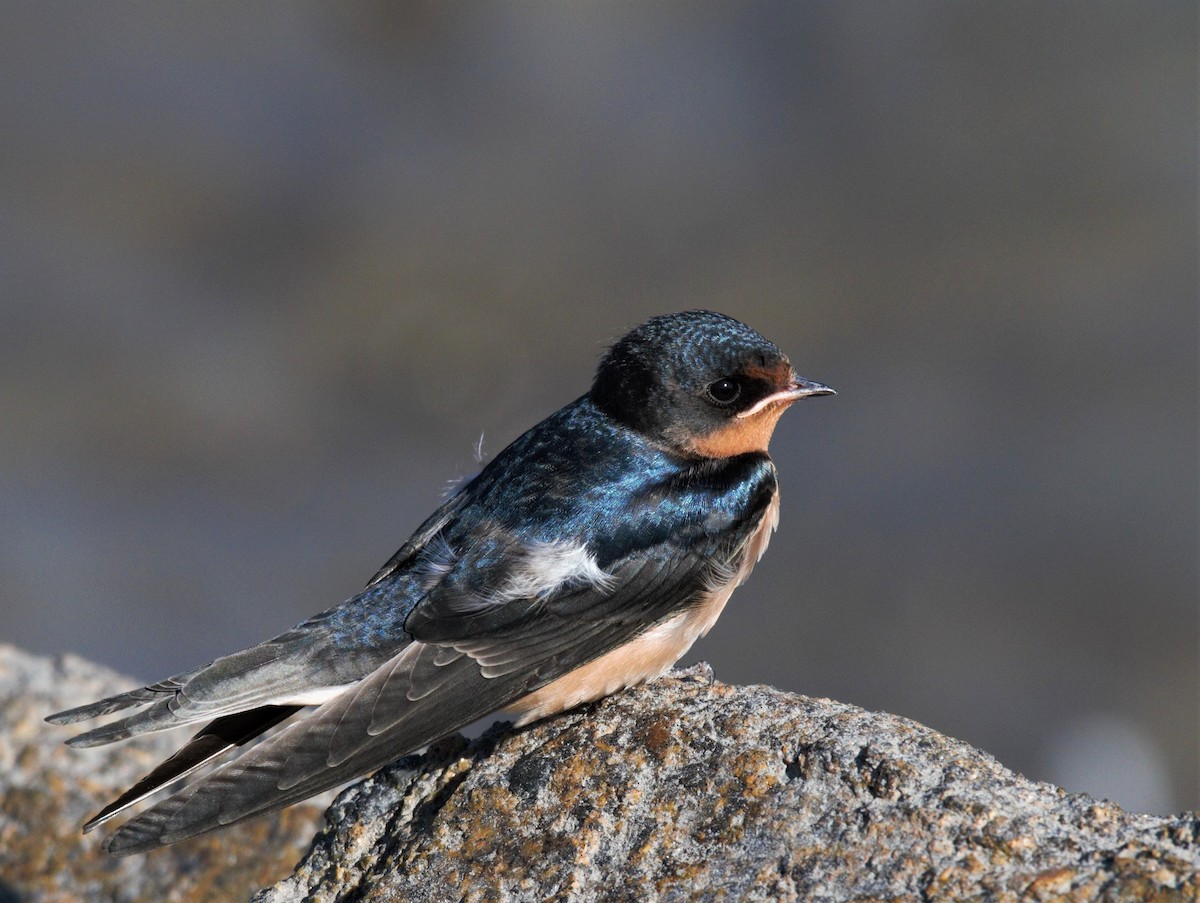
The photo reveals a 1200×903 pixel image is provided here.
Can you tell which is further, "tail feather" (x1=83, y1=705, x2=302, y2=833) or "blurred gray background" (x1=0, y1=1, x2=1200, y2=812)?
"blurred gray background" (x1=0, y1=1, x2=1200, y2=812)

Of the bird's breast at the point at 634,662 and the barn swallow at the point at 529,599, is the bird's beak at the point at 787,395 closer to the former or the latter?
the barn swallow at the point at 529,599

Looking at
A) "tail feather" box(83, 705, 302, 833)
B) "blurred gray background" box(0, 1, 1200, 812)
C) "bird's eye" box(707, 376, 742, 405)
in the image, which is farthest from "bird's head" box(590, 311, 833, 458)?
"blurred gray background" box(0, 1, 1200, 812)

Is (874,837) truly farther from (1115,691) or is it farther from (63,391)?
(63,391)

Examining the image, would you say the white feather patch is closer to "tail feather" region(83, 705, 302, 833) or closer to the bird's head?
the bird's head

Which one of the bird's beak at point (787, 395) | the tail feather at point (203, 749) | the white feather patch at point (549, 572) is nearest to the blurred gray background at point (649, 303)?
the bird's beak at point (787, 395)

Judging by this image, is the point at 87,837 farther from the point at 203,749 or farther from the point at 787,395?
the point at 787,395

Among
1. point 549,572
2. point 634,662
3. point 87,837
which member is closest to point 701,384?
point 549,572
